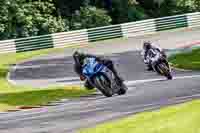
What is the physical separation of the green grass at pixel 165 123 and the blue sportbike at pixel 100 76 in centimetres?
796

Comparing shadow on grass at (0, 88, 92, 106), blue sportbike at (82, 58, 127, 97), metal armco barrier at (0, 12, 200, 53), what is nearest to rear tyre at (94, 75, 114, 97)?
blue sportbike at (82, 58, 127, 97)

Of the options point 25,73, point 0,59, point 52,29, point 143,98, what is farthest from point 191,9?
point 143,98

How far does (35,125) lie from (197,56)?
1900 centimetres

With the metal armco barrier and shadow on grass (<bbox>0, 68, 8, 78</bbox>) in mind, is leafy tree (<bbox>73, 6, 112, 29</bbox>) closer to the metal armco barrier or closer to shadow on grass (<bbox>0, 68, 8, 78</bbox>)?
the metal armco barrier

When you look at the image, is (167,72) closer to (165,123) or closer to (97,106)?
(97,106)

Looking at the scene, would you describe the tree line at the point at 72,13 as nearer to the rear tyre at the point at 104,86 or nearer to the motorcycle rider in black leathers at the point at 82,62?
the motorcycle rider in black leathers at the point at 82,62

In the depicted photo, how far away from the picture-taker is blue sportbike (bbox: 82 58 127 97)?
65.7 ft

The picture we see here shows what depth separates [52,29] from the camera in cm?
4884

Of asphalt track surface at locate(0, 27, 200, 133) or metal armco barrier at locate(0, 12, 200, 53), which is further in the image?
metal armco barrier at locate(0, 12, 200, 53)

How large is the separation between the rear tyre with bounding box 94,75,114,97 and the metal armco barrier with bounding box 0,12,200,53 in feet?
73.8

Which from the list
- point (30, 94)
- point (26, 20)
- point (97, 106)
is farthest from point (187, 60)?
point (26, 20)

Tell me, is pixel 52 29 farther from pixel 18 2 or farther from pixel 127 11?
pixel 127 11

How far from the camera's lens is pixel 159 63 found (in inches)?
971

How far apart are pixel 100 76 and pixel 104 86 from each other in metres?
0.36
